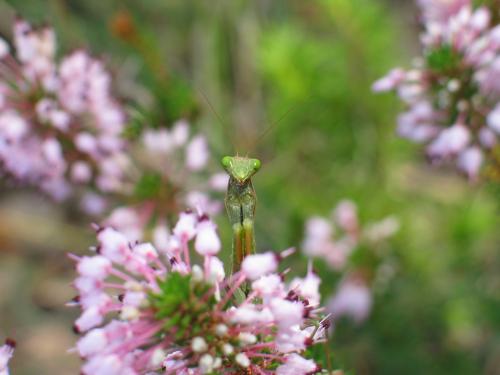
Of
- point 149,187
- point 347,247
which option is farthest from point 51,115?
point 347,247

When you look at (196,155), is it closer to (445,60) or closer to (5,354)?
(445,60)

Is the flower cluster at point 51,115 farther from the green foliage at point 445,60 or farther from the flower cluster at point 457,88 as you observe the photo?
the green foliage at point 445,60

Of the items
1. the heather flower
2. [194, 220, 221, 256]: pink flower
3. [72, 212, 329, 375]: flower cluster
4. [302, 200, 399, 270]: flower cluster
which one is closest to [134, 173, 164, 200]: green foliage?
[302, 200, 399, 270]: flower cluster

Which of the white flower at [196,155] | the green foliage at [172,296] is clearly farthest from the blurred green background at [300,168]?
the green foliage at [172,296]

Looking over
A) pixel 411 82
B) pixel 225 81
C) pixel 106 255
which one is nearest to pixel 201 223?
pixel 106 255

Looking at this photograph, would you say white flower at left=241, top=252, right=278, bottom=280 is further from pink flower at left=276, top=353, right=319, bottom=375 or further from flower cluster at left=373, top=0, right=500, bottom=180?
flower cluster at left=373, top=0, right=500, bottom=180
